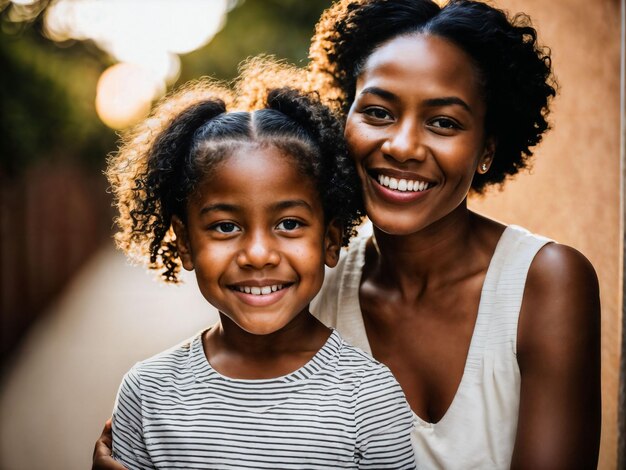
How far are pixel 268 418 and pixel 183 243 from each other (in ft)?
1.97

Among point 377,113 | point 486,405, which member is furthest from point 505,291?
point 377,113

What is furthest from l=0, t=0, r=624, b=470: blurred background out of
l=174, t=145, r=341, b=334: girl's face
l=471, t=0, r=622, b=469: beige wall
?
l=174, t=145, r=341, b=334: girl's face

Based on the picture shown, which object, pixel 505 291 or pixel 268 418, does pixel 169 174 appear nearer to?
pixel 268 418

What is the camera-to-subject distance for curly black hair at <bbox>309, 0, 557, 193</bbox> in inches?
96.4

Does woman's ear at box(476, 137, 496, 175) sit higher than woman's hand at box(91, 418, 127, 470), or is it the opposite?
woman's ear at box(476, 137, 496, 175)

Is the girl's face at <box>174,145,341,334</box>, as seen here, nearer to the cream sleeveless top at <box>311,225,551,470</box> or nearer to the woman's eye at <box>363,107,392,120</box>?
the woman's eye at <box>363,107,392,120</box>

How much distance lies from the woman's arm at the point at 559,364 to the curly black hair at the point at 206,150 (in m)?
0.65

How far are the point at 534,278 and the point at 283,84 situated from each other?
3.44 feet

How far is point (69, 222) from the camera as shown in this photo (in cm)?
1012

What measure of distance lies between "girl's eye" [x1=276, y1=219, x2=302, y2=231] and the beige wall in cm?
155

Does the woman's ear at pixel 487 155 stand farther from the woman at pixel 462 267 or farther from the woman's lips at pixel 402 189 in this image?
the woman's lips at pixel 402 189

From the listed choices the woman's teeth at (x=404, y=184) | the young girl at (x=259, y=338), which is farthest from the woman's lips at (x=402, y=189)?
the young girl at (x=259, y=338)

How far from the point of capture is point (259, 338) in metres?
2.20

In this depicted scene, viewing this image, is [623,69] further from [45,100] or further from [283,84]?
[45,100]
